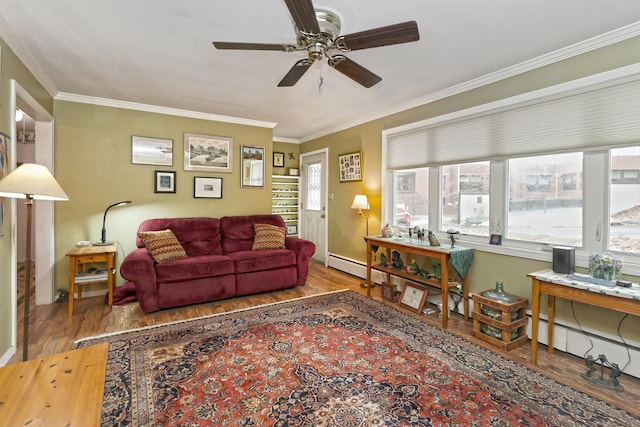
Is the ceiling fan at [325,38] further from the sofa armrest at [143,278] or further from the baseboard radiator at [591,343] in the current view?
the baseboard radiator at [591,343]

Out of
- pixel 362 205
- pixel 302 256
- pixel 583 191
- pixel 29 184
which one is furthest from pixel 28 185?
pixel 583 191

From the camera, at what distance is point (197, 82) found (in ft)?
10.7

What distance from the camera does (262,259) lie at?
3848 millimetres

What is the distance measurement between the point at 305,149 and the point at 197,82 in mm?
3043

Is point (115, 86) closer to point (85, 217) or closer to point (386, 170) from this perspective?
point (85, 217)

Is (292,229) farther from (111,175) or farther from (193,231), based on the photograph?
(111,175)

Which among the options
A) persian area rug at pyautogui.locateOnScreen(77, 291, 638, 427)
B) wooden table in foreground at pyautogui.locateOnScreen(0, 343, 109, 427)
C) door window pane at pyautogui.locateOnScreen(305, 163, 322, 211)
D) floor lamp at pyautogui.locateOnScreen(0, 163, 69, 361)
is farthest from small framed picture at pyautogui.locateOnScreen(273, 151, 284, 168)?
wooden table in foreground at pyautogui.locateOnScreen(0, 343, 109, 427)

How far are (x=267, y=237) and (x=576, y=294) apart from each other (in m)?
3.35

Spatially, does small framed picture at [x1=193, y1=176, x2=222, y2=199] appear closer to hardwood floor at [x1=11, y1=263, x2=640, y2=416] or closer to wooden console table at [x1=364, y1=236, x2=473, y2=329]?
hardwood floor at [x1=11, y1=263, x2=640, y2=416]

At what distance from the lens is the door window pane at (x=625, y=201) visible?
2186 millimetres

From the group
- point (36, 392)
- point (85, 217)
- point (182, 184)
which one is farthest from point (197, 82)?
point (36, 392)

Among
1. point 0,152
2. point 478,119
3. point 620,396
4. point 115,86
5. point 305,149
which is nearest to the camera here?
point 620,396

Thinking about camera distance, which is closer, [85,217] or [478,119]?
[478,119]

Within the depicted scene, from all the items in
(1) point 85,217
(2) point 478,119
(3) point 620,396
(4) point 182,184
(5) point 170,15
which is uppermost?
(5) point 170,15
